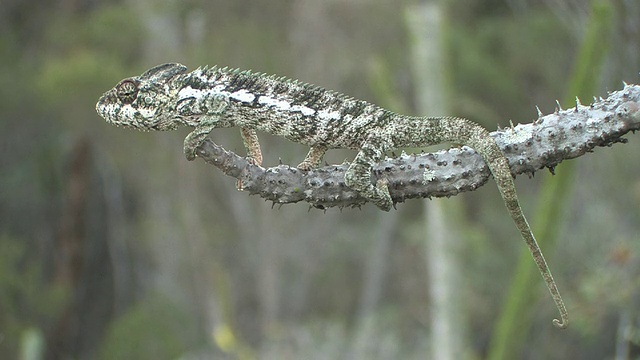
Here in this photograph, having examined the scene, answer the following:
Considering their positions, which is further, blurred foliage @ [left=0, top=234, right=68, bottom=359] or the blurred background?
the blurred background

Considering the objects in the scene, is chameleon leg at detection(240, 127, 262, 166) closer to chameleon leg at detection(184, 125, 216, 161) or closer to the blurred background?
chameleon leg at detection(184, 125, 216, 161)

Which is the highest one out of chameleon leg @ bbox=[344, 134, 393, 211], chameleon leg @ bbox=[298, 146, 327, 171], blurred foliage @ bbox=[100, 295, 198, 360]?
blurred foliage @ bbox=[100, 295, 198, 360]

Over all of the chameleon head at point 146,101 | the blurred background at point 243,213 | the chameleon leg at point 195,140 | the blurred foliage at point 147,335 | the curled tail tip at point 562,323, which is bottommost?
the curled tail tip at point 562,323

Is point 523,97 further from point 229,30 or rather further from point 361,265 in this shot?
point 229,30

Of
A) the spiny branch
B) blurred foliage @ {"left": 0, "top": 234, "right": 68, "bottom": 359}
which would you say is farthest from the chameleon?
blurred foliage @ {"left": 0, "top": 234, "right": 68, "bottom": 359}

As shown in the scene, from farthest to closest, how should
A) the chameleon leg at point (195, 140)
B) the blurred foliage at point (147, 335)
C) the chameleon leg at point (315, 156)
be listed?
the blurred foliage at point (147, 335) < the chameleon leg at point (315, 156) < the chameleon leg at point (195, 140)

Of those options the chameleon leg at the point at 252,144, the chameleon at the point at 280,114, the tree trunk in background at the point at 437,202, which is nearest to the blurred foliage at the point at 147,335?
the tree trunk in background at the point at 437,202

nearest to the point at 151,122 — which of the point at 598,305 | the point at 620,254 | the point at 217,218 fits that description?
the point at 620,254

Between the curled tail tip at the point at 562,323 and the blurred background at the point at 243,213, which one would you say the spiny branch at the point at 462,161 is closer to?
the curled tail tip at the point at 562,323
